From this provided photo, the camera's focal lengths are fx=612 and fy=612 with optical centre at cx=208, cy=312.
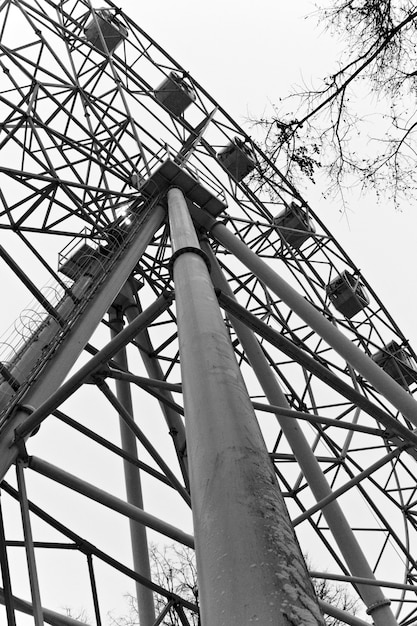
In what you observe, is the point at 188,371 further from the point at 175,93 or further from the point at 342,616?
the point at 175,93

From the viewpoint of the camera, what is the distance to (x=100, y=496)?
242 inches

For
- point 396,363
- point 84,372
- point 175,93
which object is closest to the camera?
point 84,372

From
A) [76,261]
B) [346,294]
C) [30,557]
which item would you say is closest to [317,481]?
[30,557]

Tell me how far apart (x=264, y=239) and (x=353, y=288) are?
3560 mm

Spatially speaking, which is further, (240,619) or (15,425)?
(15,425)

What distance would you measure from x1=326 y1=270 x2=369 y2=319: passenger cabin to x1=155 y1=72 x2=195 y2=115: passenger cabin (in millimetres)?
6257

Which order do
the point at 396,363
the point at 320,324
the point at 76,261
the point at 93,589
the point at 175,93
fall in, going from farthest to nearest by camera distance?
the point at 396,363 → the point at 175,93 → the point at 76,261 → the point at 320,324 → the point at 93,589

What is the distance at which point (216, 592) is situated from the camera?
2.31 metres

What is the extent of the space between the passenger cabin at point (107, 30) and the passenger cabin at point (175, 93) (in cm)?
148

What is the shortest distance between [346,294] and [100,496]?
12.3 m

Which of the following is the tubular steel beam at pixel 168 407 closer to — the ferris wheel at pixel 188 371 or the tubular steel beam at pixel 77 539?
the ferris wheel at pixel 188 371

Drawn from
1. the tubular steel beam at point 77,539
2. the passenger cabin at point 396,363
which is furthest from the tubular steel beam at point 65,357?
the passenger cabin at point 396,363

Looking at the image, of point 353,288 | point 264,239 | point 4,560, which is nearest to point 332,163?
point 4,560

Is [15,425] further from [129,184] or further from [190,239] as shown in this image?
[129,184]
